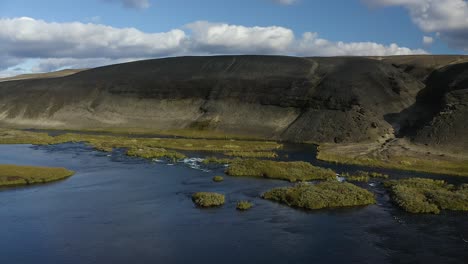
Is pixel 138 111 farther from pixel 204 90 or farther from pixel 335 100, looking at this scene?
pixel 335 100

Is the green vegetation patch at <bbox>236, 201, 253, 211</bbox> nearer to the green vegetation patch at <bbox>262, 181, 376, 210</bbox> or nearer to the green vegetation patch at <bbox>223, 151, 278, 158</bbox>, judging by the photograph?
the green vegetation patch at <bbox>262, 181, 376, 210</bbox>

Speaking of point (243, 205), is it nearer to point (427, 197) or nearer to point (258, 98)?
point (427, 197)

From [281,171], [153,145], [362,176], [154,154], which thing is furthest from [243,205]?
[153,145]

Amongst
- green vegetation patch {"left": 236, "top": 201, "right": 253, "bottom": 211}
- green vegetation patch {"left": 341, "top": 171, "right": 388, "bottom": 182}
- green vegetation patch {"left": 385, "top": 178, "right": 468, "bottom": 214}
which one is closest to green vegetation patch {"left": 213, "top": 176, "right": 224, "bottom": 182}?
green vegetation patch {"left": 236, "top": 201, "right": 253, "bottom": 211}

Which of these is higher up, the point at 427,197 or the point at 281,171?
the point at 281,171

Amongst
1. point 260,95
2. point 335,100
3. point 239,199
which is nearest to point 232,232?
point 239,199

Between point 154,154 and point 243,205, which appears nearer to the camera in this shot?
point 243,205

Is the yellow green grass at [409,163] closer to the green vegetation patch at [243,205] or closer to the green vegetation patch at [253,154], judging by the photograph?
the green vegetation patch at [253,154]

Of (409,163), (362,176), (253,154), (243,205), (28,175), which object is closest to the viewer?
(243,205)
